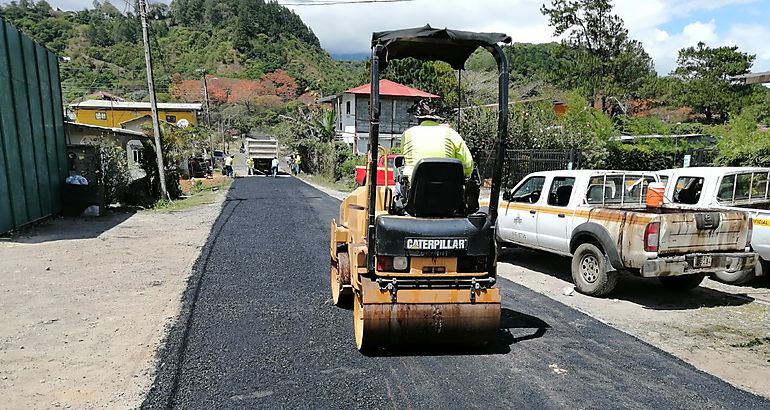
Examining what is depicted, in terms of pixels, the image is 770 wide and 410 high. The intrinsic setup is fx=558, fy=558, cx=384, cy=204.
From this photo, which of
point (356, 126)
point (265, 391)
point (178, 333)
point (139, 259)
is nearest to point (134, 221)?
point (139, 259)

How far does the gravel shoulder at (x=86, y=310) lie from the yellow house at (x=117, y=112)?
149 feet

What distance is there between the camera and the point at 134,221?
15180 mm

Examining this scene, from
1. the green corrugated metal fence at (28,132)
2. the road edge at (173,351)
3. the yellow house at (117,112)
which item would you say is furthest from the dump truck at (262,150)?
the road edge at (173,351)

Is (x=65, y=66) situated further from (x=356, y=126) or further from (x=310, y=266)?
(x=310, y=266)

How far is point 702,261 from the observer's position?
712 centimetres

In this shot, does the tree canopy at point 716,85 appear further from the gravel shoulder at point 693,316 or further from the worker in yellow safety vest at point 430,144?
the worker in yellow safety vest at point 430,144

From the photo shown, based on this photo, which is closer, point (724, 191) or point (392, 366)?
point (392, 366)

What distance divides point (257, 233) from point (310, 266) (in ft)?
12.8

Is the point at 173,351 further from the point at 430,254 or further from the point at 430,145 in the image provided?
the point at 430,145

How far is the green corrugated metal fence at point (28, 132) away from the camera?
39.7 feet

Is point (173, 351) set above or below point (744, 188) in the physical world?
below

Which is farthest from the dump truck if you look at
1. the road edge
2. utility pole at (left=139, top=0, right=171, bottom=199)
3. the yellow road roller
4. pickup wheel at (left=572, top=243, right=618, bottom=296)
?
the yellow road roller

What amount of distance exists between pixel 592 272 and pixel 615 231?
80cm

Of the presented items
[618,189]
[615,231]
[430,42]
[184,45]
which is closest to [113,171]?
[618,189]
